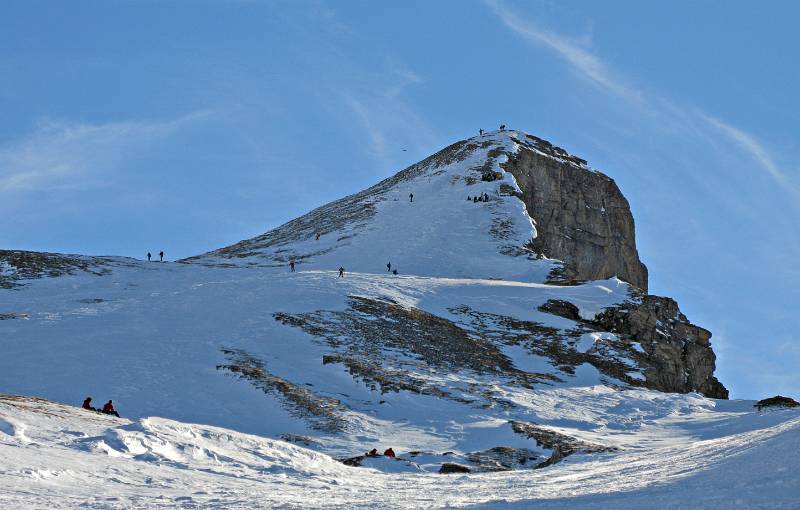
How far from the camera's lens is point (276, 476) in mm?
26125

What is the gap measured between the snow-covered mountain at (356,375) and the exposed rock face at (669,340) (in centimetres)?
17

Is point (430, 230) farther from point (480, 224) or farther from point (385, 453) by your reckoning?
point (385, 453)

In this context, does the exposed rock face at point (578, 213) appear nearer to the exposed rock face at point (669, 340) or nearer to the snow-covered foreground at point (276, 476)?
the exposed rock face at point (669, 340)

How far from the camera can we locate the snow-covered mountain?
25156mm

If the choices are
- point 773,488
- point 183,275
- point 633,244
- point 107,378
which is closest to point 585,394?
point 107,378

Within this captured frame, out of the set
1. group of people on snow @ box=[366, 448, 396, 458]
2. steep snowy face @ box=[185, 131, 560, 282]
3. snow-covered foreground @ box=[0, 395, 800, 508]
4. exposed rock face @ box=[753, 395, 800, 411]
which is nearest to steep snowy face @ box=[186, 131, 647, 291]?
steep snowy face @ box=[185, 131, 560, 282]

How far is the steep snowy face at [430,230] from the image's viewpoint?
79500mm

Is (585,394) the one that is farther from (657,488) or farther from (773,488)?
(773,488)

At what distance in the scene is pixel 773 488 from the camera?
16.5 m

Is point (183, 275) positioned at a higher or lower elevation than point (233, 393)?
higher

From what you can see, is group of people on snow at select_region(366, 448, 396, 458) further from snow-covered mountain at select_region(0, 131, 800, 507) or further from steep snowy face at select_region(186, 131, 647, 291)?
steep snowy face at select_region(186, 131, 647, 291)

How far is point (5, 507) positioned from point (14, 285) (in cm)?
4725

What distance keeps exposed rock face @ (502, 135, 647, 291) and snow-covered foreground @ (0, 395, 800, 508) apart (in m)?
66.2

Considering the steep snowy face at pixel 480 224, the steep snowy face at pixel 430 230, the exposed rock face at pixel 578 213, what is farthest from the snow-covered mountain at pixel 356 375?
the exposed rock face at pixel 578 213
